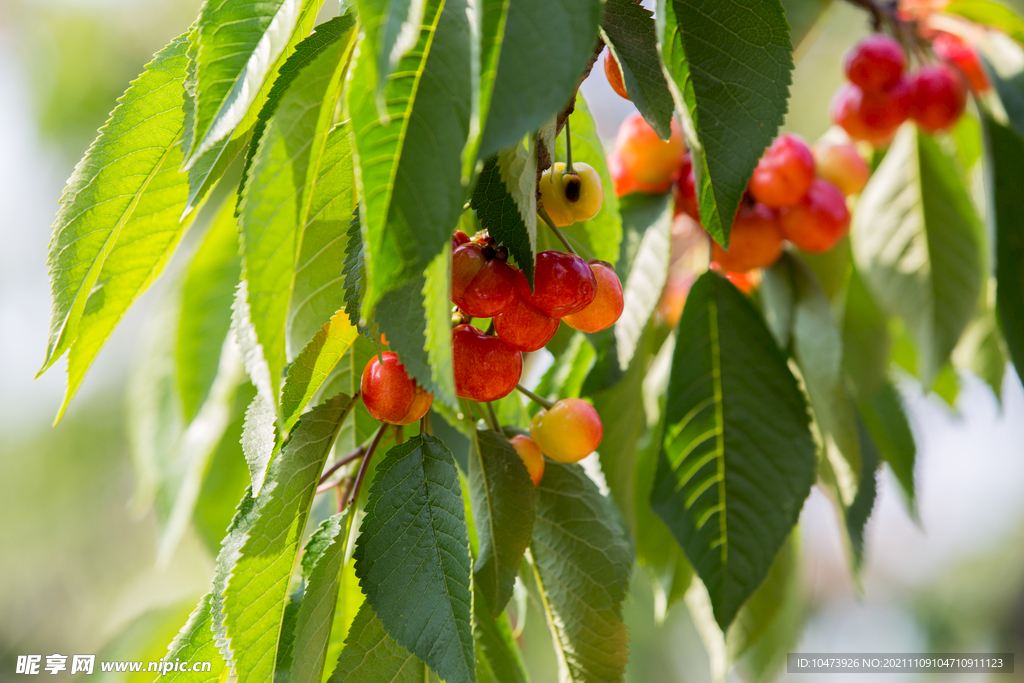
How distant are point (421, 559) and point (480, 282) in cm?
18

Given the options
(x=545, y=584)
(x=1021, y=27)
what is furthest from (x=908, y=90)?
(x=545, y=584)

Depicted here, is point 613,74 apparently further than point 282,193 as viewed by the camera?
Yes

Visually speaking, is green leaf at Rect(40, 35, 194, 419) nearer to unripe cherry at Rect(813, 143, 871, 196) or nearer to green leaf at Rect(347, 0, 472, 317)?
green leaf at Rect(347, 0, 472, 317)

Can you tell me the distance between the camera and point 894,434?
3.30ft

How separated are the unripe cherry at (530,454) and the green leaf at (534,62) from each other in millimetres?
305

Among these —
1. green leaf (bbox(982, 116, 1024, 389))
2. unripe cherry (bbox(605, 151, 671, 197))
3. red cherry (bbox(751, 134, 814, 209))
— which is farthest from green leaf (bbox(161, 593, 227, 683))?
green leaf (bbox(982, 116, 1024, 389))

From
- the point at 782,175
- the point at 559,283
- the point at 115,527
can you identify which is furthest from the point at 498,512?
the point at 115,527

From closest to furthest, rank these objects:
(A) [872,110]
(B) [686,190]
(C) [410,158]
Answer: (C) [410,158] → (B) [686,190] → (A) [872,110]

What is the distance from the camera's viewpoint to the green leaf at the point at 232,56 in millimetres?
387

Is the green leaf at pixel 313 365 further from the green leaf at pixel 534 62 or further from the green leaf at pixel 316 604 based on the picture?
the green leaf at pixel 534 62

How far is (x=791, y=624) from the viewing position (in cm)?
103

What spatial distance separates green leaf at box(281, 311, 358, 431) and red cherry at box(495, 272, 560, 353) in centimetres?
12

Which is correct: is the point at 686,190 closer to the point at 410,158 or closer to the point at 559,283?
the point at 559,283

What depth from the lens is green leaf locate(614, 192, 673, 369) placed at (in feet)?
2.27
